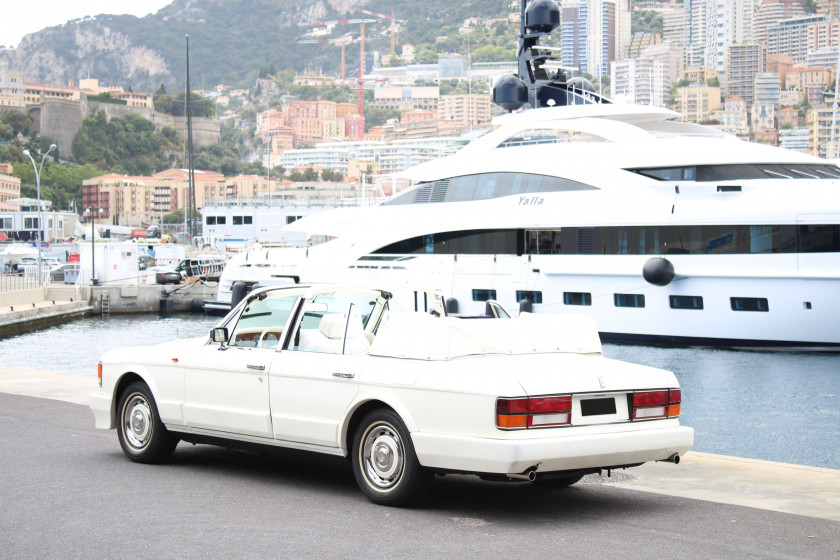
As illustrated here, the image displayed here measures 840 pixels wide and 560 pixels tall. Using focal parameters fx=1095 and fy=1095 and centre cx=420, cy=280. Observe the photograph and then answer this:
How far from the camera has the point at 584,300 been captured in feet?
95.6

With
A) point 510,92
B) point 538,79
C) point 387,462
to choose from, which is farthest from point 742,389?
point 387,462

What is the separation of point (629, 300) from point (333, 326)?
21.8 metres

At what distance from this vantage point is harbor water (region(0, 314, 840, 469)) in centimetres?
1571

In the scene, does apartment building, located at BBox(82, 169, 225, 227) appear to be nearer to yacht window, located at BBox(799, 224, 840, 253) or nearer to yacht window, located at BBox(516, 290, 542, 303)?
yacht window, located at BBox(516, 290, 542, 303)

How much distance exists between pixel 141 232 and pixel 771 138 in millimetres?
104234

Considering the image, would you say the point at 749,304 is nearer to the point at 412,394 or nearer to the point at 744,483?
the point at 744,483

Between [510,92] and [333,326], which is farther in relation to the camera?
[510,92]

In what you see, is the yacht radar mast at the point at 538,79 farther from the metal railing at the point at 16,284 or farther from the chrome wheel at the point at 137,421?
the chrome wheel at the point at 137,421

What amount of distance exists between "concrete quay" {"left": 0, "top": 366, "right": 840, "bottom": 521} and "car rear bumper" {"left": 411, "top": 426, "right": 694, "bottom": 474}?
2.65 feet

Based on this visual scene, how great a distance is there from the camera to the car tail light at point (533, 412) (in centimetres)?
630

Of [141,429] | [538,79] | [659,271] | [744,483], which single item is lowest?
[744,483]

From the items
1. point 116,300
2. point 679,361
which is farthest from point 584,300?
point 116,300

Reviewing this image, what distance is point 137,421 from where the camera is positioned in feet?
28.7

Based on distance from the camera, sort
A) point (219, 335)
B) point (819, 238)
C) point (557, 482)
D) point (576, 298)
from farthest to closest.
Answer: point (576, 298) < point (819, 238) < point (219, 335) < point (557, 482)
